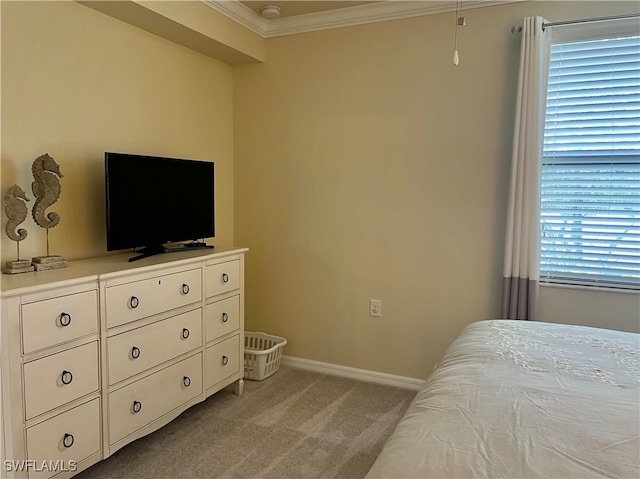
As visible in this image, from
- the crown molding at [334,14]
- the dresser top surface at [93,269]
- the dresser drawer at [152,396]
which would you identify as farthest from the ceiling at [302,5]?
the dresser drawer at [152,396]

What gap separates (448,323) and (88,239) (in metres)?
2.29

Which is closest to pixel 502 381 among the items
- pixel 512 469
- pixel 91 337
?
pixel 512 469

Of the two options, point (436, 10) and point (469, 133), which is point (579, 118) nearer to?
point (469, 133)

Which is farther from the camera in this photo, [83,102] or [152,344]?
[83,102]

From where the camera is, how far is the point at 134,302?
7.60 feet

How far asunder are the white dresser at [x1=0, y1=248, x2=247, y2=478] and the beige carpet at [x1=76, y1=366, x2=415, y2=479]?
0.16 metres

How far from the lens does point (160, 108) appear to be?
3107 mm

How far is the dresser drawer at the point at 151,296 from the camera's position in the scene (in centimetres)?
222

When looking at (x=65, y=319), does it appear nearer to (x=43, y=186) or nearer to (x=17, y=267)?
(x=17, y=267)

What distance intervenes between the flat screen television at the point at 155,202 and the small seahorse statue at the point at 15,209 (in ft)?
1.25

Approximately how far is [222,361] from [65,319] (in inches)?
47.3

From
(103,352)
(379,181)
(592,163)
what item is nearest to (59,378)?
(103,352)

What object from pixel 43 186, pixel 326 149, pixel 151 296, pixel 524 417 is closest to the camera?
pixel 524 417

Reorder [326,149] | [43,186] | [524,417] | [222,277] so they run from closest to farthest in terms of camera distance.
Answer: [524,417], [43,186], [222,277], [326,149]
